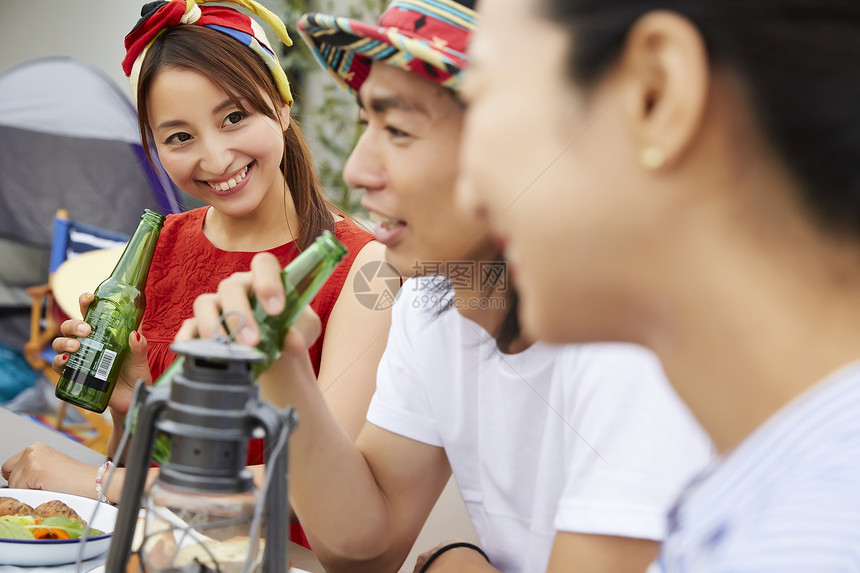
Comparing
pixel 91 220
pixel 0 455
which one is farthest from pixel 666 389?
pixel 91 220

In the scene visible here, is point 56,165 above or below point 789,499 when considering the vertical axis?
above

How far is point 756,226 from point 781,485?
0.09m

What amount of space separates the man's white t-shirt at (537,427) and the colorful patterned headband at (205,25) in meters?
0.55

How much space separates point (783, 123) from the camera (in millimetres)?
292

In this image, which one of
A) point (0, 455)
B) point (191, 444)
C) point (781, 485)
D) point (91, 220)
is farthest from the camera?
point (91, 220)

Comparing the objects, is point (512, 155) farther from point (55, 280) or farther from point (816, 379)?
point (55, 280)

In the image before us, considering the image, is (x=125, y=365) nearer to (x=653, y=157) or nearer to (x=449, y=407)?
(x=449, y=407)

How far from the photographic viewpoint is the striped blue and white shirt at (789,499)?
233 millimetres

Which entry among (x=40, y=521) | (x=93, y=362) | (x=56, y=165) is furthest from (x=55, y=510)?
(x=56, y=165)

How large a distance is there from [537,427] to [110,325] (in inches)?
27.5

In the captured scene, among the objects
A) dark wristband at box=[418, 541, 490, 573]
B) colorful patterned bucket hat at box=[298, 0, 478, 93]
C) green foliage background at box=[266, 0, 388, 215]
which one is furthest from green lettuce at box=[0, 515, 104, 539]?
green foliage background at box=[266, 0, 388, 215]

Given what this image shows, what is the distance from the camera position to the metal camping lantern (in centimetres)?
39

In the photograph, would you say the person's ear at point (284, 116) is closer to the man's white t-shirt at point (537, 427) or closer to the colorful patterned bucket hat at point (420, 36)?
the man's white t-shirt at point (537, 427)

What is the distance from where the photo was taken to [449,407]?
2.92ft
